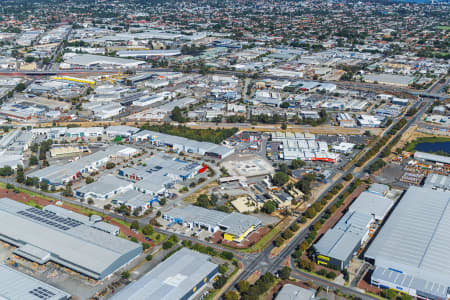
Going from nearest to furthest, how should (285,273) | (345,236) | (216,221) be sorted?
(285,273)
(345,236)
(216,221)

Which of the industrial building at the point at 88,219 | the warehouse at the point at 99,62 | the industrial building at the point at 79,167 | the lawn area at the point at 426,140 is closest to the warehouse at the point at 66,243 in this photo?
the industrial building at the point at 88,219

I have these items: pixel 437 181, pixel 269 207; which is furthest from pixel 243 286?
pixel 437 181

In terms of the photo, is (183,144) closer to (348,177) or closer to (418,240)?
(348,177)

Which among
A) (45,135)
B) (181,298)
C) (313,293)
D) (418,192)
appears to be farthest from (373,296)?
(45,135)

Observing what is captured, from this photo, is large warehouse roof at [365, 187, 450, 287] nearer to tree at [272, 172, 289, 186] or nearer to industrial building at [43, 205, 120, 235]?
tree at [272, 172, 289, 186]

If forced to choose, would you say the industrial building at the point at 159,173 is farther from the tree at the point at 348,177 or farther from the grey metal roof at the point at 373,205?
the grey metal roof at the point at 373,205

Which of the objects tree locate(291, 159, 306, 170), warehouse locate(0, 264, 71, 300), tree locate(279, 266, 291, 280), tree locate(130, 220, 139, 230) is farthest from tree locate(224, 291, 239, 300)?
tree locate(291, 159, 306, 170)

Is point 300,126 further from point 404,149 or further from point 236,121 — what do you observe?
point 404,149
